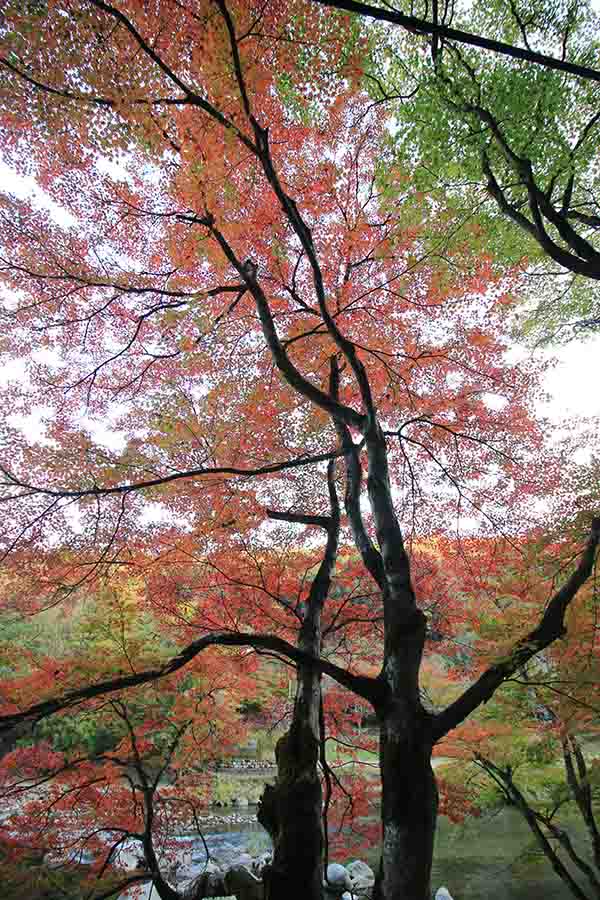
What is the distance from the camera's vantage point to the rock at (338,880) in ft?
27.3

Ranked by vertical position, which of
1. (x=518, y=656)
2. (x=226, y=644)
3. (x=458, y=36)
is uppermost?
(x=458, y=36)

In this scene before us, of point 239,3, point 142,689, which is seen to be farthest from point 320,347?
point 142,689

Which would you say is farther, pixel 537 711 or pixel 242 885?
pixel 242 885

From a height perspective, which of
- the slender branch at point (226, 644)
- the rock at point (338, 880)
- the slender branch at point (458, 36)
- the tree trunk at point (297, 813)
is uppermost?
the slender branch at point (458, 36)

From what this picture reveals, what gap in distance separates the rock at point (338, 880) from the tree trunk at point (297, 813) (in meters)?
5.84

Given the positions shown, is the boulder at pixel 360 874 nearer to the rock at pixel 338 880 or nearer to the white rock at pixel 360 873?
the white rock at pixel 360 873


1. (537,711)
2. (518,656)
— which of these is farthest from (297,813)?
(537,711)

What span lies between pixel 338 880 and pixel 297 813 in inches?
254

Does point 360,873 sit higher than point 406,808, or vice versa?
point 406,808

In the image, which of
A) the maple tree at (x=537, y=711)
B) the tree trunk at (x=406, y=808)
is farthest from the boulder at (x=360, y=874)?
the tree trunk at (x=406, y=808)

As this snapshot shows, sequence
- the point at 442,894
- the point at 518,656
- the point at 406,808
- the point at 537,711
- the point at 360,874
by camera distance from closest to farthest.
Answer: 1. the point at 406,808
2. the point at 518,656
3. the point at 537,711
4. the point at 442,894
5. the point at 360,874

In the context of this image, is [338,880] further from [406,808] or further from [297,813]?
[406,808]

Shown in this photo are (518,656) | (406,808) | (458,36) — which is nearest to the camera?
(458,36)

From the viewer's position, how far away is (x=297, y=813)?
420 centimetres
